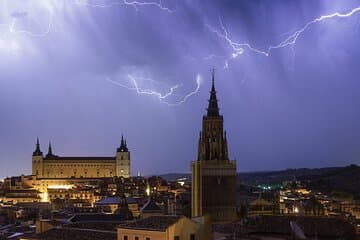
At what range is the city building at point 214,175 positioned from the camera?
6144 cm

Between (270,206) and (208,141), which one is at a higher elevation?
(208,141)

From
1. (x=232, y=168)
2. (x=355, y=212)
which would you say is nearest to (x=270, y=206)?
(x=232, y=168)

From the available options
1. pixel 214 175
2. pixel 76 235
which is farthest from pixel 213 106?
pixel 76 235

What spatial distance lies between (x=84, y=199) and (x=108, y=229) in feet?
343

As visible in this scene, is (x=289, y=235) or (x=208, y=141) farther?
(x=208, y=141)

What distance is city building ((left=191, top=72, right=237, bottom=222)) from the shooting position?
2419 inches

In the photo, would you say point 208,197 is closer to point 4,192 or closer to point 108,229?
point 108,229

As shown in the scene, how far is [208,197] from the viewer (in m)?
61.8

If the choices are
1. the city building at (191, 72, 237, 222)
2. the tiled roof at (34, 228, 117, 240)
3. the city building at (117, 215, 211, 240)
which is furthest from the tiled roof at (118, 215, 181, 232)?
the city building at (191, 72, 237, 222)

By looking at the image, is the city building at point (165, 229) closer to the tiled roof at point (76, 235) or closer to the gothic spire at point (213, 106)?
the tiled roof at point (76, 235)

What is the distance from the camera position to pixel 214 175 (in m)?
63.1

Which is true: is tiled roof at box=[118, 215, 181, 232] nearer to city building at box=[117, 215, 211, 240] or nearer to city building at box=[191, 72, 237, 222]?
city building at box=[117, 215, 211, 240]

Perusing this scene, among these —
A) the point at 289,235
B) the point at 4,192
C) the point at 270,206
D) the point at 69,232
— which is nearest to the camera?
the point at 289,235

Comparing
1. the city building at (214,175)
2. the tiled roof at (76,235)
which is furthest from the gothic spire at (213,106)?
the tiled roof at (76,235)
